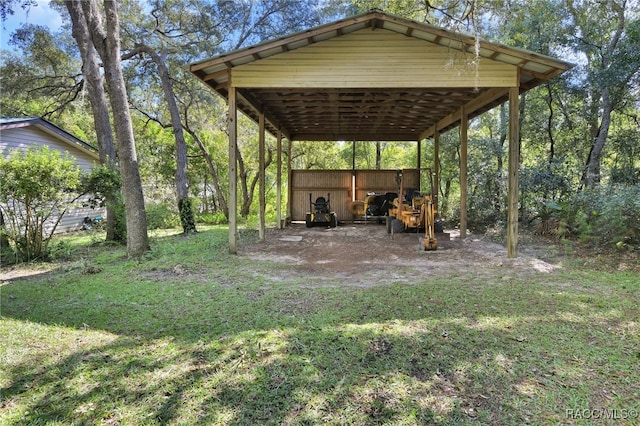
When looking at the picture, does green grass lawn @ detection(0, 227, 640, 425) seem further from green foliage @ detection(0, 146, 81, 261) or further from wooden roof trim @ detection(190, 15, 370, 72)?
wooden roof trim @ detection(190, 15, 370, 72)

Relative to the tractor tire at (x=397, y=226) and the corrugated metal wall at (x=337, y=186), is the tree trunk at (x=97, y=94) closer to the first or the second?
the tractor tire at (x=397, y=226)

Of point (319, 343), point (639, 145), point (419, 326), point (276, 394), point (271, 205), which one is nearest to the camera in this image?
point (276, 394)

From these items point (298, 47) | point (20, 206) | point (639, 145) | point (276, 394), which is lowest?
point (276, 394)

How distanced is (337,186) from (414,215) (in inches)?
219

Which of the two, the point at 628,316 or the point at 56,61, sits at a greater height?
the point at 56,61

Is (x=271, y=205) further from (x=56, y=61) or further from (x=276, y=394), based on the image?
(x=276, y=394)

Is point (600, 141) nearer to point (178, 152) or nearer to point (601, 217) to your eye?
point (601, 217)

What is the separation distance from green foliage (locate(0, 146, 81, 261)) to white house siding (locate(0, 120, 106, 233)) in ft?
7.25

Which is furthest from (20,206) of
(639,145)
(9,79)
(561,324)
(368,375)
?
(639,145)

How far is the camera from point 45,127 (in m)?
10.4

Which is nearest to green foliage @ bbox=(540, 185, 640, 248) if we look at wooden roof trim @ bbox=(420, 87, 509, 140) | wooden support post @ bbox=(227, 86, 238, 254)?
wooden roof trim @ bbox=(420, 87, 509, 140)

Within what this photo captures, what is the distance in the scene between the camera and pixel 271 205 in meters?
21.0

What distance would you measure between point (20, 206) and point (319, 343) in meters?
5.85

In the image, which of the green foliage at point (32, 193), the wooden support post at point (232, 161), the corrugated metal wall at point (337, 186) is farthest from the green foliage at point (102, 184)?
the corrugated metal wall at point (337, 186)
